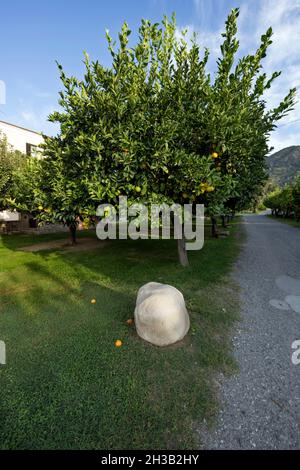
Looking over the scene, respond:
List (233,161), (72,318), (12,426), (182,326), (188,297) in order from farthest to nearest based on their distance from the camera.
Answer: (233,161) < (188,297) < (72,318) < (182,326) < (12,426)

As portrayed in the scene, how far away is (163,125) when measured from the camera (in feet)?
17.0

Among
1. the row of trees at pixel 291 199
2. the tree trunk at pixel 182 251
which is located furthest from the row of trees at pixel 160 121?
the row of trees at pixel 291 199

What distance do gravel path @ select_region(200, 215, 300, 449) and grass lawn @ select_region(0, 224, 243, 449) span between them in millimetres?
214

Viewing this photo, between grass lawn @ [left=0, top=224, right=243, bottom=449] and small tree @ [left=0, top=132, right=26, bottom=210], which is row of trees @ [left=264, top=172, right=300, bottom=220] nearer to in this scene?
grass lawn @ [left=0, top=224, right=243, bottom=449]

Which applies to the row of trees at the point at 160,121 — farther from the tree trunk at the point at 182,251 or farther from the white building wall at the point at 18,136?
the white building wall at the point at 18,136

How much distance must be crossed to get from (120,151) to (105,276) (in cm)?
417

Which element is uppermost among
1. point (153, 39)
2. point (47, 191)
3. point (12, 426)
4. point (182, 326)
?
point (153, 39)

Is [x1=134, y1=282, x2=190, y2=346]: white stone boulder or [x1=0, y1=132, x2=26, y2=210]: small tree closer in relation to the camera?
[x1=134, y1=282, x2=190, y2=346]: white stone boulder

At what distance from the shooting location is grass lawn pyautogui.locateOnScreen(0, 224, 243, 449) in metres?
2.26

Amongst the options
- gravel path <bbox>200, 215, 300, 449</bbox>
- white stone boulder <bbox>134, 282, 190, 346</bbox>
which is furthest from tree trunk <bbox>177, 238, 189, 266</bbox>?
white stone boulder <bbox>134, 282, 190, 346</bbox>

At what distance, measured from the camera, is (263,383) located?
2.95 metres

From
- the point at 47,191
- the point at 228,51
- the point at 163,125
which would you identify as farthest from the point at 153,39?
the point at 47,191

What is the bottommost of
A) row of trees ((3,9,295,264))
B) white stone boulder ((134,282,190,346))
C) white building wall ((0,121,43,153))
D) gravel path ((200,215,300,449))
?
gravel path ((200,215,300,449))
